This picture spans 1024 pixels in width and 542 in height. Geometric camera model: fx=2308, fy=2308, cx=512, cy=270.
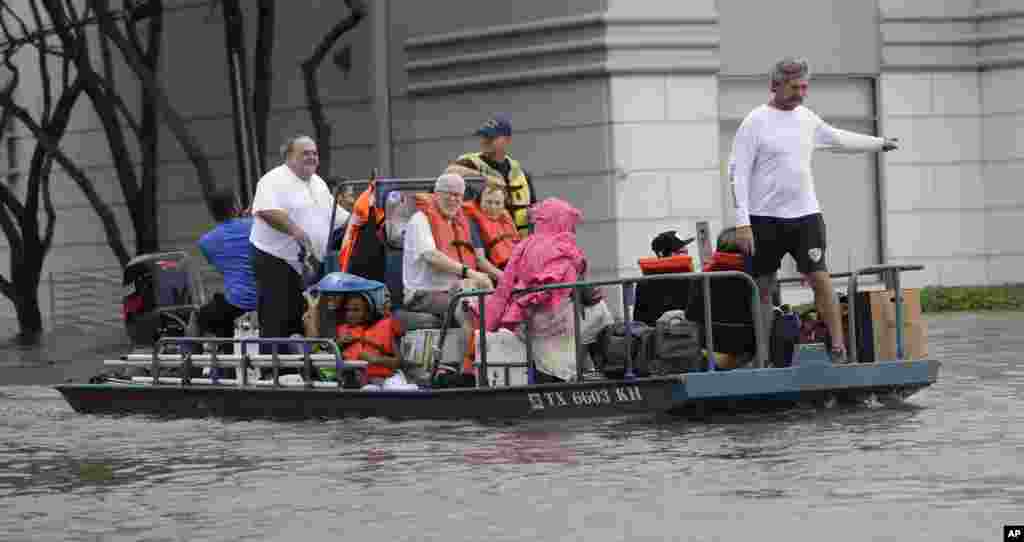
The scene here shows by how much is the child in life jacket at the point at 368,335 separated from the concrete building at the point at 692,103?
10.1 meters

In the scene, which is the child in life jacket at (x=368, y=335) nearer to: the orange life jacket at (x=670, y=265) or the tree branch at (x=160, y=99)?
the orange life jacket at (x=670, y=265)

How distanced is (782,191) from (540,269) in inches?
61.5

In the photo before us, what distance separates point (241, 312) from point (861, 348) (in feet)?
16.4

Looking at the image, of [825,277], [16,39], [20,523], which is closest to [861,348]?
[825,277]

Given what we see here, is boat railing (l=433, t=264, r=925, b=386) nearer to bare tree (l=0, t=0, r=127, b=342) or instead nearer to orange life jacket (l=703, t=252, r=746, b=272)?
orange life jacket (l=703, t=252, r=746, b=272)

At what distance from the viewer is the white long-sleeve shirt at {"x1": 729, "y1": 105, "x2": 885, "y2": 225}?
14.2 meters

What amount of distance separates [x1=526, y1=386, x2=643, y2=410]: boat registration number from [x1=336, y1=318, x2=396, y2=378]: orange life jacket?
1.51m

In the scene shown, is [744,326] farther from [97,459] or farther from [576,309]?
[97,459]

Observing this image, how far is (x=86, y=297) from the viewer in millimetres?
32594

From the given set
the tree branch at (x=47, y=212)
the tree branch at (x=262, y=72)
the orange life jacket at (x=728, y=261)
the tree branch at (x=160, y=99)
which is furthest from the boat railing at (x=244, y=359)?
the tree branch at (x=47, y=212)

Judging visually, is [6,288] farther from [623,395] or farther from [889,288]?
[623,395]

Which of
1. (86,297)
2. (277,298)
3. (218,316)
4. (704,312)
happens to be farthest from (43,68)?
(704,312)

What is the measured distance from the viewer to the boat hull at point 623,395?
13.5 meters

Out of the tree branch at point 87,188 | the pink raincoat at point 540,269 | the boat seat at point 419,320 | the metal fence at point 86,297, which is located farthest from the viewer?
the metal fence at point 86,297
